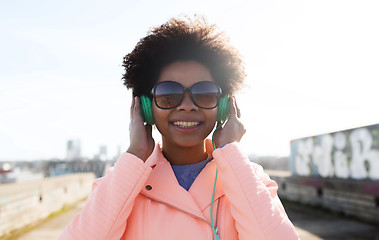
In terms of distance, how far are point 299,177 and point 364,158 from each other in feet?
12.5

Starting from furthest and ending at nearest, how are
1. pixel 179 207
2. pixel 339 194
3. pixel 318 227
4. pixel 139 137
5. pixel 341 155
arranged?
pixel 341 155, pixel 339 194, pixel 318 227, pixel 139 137, pixel 179 207

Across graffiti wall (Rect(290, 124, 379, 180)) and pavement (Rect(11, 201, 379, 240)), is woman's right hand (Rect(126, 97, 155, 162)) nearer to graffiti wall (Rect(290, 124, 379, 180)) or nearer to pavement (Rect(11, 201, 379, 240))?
pavement (Rect(11, 201, 379, 240))

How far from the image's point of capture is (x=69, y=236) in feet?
4.92

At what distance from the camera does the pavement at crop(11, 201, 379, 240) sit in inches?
298

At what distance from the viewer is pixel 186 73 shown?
187 centimetres

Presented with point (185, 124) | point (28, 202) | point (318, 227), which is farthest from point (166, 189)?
point (28, 202)

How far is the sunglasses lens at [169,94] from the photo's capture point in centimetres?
178

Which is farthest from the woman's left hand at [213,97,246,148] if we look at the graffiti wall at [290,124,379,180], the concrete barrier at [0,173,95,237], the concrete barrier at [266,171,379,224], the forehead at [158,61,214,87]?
the graffiti wall at [290,124,379,180]

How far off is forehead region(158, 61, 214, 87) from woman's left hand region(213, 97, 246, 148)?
262 mm

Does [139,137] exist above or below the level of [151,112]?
below

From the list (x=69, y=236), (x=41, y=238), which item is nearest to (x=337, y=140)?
(x=41, y=238)

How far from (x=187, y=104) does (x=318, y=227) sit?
8.23 m

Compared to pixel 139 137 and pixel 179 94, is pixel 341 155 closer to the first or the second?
pixel 179 94

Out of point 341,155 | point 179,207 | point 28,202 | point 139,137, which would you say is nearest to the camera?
point 179,207
